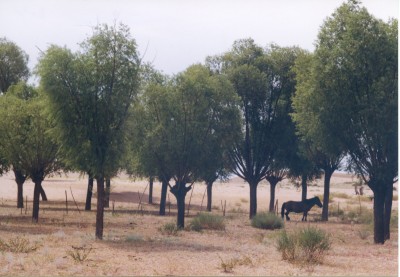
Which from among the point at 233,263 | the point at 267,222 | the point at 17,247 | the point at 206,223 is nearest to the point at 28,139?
the point at 206,223

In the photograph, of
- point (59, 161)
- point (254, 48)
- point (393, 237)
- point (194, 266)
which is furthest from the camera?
point (254, 48)

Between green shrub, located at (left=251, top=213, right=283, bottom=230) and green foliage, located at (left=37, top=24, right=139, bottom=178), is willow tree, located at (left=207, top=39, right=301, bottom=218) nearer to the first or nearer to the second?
green shrub, located at (left=251, top=213, right=283, bottom=230)

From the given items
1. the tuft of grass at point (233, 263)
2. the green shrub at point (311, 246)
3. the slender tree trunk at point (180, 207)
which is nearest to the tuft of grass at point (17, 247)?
the tuft of grass at point (233, 263)

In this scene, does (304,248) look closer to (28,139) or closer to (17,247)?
(17,247)

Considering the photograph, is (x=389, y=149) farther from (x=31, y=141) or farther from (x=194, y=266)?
(x=31, y=141)

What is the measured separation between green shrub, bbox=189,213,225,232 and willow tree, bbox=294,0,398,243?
9872 millimetres

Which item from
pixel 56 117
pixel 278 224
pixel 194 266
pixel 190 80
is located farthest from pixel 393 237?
pixel 56 117

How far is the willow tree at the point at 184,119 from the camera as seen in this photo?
34.2m

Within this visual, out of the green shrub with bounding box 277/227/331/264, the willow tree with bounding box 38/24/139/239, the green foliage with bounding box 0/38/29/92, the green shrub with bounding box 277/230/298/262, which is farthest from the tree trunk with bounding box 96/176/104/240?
the green foliage with bounding box 0/38/29/92

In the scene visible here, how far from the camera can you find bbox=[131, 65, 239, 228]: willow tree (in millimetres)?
34219

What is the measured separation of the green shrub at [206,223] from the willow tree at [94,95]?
9131mm

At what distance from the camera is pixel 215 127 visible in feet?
116

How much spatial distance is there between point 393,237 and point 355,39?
1274cm

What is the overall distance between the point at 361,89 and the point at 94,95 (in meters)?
13.3
